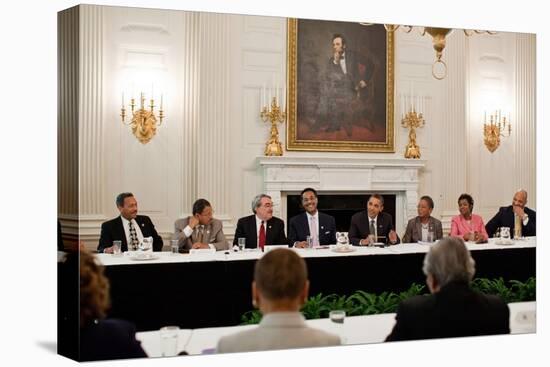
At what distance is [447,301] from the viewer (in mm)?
5582

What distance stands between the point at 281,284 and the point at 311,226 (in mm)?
2741

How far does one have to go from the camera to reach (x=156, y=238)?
23.3 feet

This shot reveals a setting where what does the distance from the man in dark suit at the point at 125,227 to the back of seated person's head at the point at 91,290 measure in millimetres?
181

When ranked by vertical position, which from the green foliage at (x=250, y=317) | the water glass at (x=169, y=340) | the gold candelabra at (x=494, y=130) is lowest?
the green foliage at (x=250, y=317)

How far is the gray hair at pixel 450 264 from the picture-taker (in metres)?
5.56

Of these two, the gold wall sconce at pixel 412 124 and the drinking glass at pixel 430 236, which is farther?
Answer: the gold wall sconce at pixel 412 124

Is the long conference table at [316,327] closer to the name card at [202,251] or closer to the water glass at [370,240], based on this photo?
the name card at [202,251]

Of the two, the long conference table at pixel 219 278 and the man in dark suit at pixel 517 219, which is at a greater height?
the man in dark suit at pixel 517 219

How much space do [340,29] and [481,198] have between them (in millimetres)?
2105

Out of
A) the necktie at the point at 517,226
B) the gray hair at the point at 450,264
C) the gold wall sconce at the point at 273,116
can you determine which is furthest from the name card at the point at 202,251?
the necktie at the point at 517,226

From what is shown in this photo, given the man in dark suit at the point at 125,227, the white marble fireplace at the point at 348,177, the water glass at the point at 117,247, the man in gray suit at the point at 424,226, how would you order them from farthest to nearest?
the man in gray suit at the point at 424,226, the white marble fireplace at the point at 348,177, the water glass at the point at 117,247, the man in dark suit at the point at 125,227

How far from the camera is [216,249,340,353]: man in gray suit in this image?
477cm

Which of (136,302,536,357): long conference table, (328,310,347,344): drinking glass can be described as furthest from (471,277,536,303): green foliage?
(328,310,347,344): drinking glass

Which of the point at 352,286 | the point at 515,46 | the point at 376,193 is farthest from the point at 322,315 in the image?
the point at 515,46
